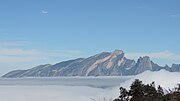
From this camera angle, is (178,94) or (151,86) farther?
(151,86)

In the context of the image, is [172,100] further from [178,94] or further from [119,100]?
[119,100]

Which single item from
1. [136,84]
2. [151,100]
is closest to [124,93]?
[136,84]

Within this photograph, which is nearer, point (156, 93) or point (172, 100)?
point (172, 100)

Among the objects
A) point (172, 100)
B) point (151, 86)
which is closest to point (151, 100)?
point (172, 100)

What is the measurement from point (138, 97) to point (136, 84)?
1.77 m

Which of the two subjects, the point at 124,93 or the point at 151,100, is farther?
the point at 124,93

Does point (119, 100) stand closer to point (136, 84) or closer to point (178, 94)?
point (136, 84)

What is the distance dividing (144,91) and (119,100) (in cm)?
357

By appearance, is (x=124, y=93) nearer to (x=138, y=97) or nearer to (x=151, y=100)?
(x=138, y=97)

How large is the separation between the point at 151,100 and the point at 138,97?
3.50 meters

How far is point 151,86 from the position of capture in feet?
170

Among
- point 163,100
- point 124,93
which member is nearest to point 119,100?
point 124,93

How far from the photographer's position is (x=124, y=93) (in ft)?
167

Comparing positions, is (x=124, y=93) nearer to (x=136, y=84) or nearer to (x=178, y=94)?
(x=136, y=84)
